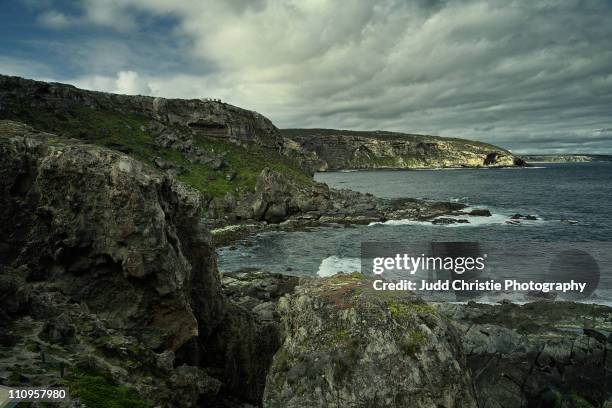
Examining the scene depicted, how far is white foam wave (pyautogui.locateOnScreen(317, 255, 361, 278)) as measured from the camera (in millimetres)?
42084

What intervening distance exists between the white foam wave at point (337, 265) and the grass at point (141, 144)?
122 feet

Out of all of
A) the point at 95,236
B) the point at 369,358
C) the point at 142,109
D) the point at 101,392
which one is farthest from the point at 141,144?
the point at 369,358

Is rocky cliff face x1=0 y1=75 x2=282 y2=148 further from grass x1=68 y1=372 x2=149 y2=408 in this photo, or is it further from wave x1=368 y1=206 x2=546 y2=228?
grass x1=68 y1=372 x2=149 y2=408

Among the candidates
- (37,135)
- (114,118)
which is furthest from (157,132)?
(37,135)

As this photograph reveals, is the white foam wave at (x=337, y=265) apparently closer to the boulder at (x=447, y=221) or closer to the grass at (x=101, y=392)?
the boulder at (x=447, y=221)

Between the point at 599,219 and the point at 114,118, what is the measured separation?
107 metres

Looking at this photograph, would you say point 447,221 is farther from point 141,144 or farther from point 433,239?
point 141,144

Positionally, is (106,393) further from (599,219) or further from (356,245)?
(599,219)

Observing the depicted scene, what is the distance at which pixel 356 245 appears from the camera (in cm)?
5509

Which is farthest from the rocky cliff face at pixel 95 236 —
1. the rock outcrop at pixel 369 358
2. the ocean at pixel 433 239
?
the ocean at pixel 433 239

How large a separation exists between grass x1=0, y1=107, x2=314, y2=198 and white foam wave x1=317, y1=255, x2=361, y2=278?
37198 mm

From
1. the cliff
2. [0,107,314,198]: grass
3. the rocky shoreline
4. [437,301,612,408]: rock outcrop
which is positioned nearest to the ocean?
[437,301,612,408]: rock outcrop

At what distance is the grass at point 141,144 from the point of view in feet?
259

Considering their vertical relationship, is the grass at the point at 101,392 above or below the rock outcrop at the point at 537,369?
above
